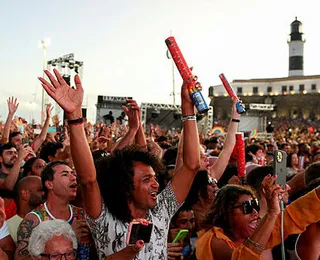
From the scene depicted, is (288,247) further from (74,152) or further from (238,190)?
(74,152)

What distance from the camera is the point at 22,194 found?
4062 millimetres

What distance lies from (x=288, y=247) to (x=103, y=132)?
5.28 metres

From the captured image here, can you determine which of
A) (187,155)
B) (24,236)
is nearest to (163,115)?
(24,236)

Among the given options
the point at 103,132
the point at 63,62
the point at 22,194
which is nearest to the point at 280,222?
the point at 22,194

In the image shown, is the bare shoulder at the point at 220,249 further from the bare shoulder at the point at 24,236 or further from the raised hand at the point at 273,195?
the bare shoulder at the point at 24,236

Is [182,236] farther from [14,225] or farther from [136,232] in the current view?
[14,225]

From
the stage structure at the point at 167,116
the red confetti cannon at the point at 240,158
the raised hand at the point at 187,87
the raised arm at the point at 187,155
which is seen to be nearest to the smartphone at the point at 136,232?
the raised arm at the point at 187,155

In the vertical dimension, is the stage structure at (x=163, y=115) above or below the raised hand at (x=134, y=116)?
above

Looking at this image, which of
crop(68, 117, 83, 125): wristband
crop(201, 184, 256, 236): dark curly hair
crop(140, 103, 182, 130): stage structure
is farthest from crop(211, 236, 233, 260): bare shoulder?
crop(140, 103, 182, 130): stage structure

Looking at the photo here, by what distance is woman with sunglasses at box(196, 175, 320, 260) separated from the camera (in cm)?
234

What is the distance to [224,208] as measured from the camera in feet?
9.39

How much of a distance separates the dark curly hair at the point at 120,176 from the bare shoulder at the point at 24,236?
0.73m

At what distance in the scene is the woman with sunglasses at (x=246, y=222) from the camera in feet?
7.68

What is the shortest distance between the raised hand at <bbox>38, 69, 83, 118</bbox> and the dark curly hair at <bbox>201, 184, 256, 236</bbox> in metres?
1.12
